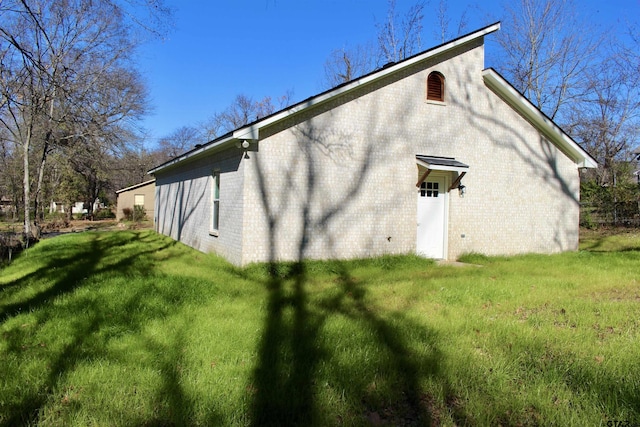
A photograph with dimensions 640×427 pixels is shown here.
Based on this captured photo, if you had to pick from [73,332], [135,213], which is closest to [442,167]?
[73,332]

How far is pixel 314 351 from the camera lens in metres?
4.38

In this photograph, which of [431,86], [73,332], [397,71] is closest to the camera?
[73,332]

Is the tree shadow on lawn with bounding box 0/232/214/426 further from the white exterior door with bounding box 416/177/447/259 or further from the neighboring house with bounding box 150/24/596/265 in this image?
the white exterior door with bounding box 416/177/447/259

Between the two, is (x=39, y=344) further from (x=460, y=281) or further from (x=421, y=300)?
(x=460, y=281)

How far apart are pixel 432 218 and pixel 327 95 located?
467cm

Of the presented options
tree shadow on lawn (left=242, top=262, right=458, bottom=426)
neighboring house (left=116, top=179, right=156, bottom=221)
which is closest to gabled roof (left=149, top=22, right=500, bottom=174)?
tree shadow on lawn (left=242, top=262, right=458, bottom=426)

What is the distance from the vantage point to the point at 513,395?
348 centimetres

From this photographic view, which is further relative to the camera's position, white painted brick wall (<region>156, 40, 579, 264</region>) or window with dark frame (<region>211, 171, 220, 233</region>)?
window with dark frame (<region>211, 171, 220, 233</region>)

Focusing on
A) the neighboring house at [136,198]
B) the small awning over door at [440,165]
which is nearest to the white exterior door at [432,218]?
the small awning over door at [440,165]

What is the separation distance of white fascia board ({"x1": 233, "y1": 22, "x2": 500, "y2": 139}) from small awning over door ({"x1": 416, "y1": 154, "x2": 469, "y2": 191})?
2.43 m

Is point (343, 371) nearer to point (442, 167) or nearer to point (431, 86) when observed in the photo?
point (442, 167)

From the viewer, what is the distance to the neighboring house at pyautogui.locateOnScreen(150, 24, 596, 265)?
9570mm

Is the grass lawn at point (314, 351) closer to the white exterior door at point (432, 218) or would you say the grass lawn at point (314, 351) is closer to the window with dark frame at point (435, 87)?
the white exterior door at point (432, 218)

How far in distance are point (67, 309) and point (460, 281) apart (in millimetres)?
6743
